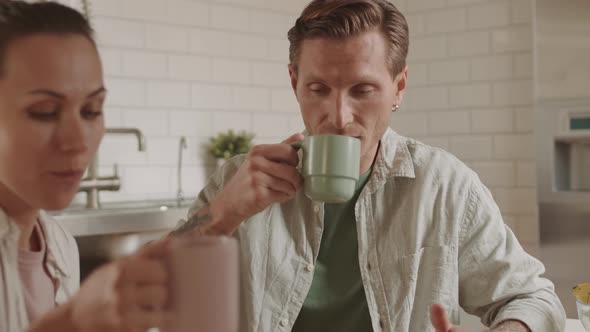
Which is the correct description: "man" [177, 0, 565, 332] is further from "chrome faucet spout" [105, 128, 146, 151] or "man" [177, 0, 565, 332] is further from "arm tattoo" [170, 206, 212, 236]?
"chrome faucet spout" [105, 128, 146, 151]

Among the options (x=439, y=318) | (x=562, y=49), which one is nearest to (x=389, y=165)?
(x=439, y=318)

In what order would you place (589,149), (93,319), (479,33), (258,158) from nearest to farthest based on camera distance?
1. (93,319)
2. (258,158)
3. (589,149)
4. (479,33)

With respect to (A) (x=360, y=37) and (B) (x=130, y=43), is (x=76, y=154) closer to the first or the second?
(A) (x=360, y=37)

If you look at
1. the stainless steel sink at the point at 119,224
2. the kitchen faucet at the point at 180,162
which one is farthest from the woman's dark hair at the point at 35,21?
the kitchen faucet at the point at 180,162

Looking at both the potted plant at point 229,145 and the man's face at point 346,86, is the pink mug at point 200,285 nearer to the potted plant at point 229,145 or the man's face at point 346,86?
the man's face at point 346,86

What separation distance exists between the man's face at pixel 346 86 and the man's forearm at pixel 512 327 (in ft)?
1.42

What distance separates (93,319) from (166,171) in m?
2.60

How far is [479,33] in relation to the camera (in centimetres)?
338

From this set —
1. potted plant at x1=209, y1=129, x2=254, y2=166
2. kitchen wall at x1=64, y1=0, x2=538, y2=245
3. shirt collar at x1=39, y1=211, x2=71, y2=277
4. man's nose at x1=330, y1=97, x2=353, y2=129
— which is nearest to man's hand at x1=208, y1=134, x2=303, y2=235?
man's nose at x1=330, y1=97, x2=353, y2=129

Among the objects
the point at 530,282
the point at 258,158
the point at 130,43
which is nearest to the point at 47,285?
the point at 258,158

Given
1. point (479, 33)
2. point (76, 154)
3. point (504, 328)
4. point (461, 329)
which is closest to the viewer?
point (76, 154)

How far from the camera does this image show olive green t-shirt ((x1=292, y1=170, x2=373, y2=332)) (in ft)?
4.67

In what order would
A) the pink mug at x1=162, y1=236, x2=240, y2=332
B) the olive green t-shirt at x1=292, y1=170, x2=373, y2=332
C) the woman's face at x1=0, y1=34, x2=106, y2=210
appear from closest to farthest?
the pink mug at x1=162, y1=236, x2=240, y2=332
the woman's face at x1=0, y1=34, x2=106, y2=210
the olive green t-shirt at x1=292, y1=170, x2=373, y2=332

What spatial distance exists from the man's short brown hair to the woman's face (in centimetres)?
80
